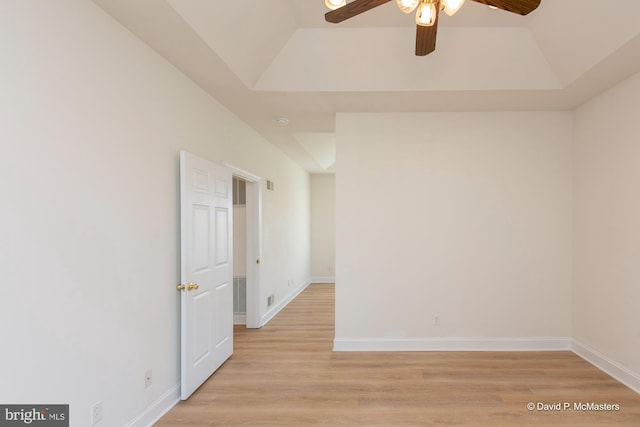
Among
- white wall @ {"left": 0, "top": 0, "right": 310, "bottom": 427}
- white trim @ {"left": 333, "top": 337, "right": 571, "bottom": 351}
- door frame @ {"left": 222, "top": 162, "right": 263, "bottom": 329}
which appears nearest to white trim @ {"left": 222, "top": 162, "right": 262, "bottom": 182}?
door frame @ {"left": 222, "top": 162, "right": 263, "bottom": 329}

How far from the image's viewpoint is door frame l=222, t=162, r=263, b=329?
16.4 feet

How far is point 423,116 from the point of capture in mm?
4094

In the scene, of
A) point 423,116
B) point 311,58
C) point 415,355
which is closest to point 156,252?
point 311,58

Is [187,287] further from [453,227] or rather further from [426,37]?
[453,227]

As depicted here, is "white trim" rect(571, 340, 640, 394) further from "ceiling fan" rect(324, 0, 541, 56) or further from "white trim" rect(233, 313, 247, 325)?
"white trim" rect(233, 313, 247, 325)

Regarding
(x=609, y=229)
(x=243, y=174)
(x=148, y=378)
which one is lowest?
(x=148, y=378)

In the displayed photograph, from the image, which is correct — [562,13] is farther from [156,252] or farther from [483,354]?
[156,252]

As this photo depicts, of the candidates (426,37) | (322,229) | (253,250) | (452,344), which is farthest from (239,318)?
(426,37)

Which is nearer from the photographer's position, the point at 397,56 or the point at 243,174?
the point at 397,56

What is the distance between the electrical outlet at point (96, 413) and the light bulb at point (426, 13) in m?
2.71

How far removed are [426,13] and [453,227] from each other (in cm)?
271

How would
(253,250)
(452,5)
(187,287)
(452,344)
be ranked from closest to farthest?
(452,5)
(187,287)
(452,344)
(253,250)

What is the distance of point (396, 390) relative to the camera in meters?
3.09

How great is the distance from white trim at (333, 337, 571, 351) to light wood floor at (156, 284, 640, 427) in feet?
0.33
